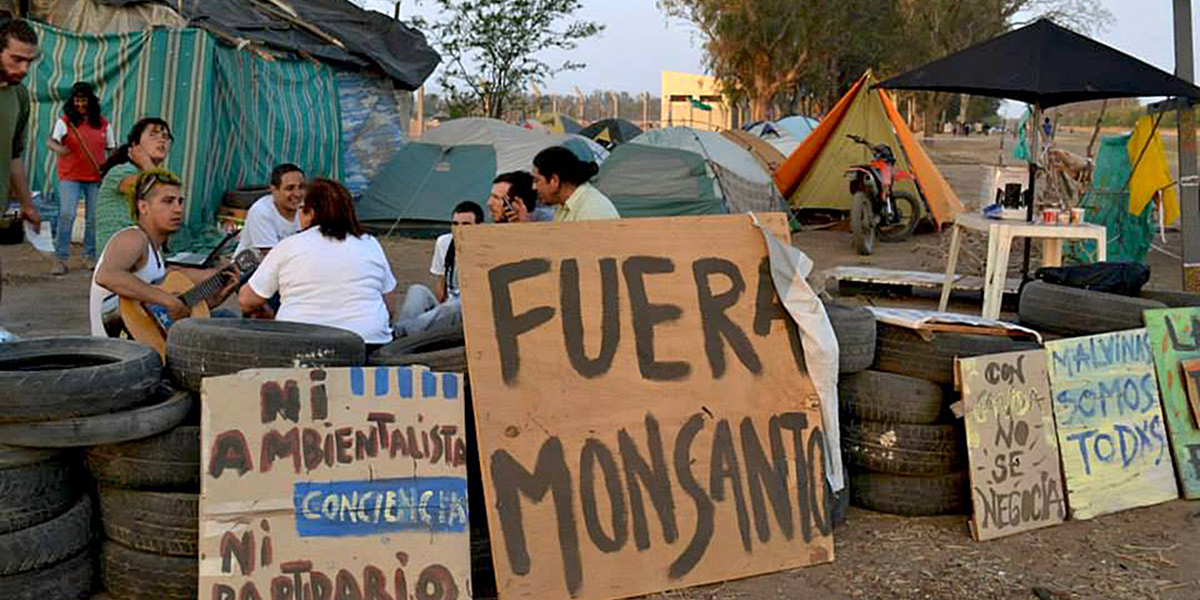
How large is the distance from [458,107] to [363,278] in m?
18.1

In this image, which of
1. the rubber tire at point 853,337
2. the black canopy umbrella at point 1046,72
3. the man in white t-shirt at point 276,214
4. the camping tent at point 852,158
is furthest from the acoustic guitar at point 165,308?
the camping tent at point 852,158

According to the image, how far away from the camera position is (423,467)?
360 cm

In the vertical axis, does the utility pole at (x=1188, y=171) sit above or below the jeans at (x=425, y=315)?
above

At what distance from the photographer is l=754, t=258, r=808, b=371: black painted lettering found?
14.1ft

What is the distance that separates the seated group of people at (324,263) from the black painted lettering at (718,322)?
937 mm

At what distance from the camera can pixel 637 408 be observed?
4020mm

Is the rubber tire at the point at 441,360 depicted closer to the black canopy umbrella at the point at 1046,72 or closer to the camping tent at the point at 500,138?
the black canopy umbrella at the point at 1046,72

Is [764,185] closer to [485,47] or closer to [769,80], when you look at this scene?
[485,47]

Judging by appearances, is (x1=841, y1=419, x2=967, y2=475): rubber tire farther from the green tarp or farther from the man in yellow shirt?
the green tarp

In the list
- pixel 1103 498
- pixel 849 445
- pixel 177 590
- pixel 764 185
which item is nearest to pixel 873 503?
pixel 849 445

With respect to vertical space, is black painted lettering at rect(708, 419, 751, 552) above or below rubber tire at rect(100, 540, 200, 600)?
above

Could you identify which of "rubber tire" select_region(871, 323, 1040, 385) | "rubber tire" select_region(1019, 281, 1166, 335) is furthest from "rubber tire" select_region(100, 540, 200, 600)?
"rubber tire" select_region(1019, 281, 1166, 335)

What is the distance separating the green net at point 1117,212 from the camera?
433 inches

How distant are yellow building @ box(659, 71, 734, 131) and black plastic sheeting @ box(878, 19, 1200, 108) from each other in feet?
100
